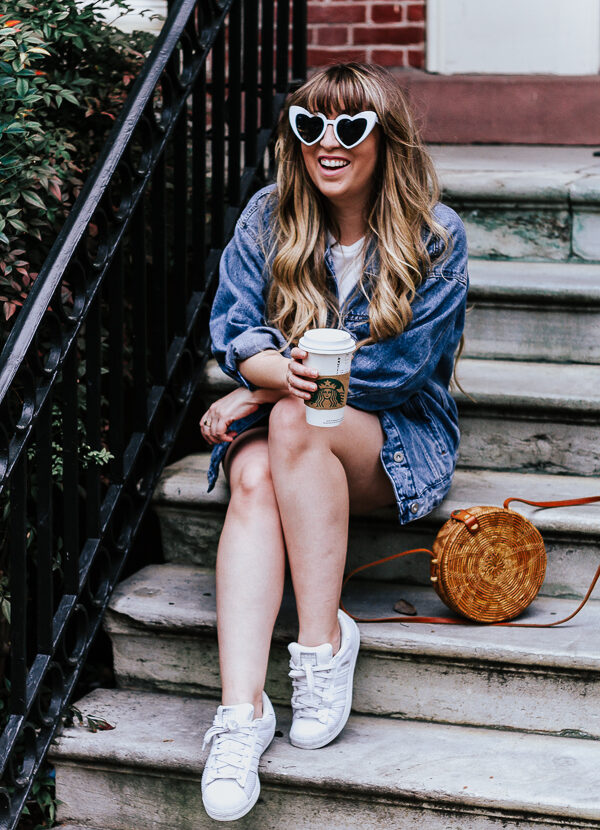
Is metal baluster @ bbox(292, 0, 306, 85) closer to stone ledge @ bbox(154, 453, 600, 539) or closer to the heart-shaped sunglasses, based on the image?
the heart-shaped sunglasses

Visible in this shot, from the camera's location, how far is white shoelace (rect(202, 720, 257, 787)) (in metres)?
2.15

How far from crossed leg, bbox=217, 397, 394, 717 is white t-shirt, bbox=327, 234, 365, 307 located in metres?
0.37

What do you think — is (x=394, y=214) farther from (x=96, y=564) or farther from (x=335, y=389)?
(x=96, y=564)

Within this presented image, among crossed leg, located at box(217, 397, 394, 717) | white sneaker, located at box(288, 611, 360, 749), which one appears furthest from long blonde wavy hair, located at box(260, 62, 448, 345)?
white sneaker, located at box(288, 611, 360, 749)

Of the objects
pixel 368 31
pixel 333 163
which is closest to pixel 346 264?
pixel 333 163

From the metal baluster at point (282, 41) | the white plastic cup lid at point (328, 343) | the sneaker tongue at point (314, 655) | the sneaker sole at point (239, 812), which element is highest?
the metal baluster at point (282, 41)

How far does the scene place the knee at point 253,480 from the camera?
7.77 ft

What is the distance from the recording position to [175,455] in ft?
10.8

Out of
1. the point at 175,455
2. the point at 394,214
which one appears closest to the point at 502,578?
the point at 394,214

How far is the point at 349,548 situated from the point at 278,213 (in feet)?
2.79

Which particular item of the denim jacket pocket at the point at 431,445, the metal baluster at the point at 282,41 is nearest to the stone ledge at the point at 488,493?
the denim jacket pocket at the point at 431,445

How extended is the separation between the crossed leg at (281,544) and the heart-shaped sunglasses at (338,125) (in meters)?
0.60

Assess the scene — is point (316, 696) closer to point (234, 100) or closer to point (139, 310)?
point (139, 310)

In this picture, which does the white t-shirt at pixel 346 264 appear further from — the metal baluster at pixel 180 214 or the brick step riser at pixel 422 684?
the brick step riser at pixel 422 684
